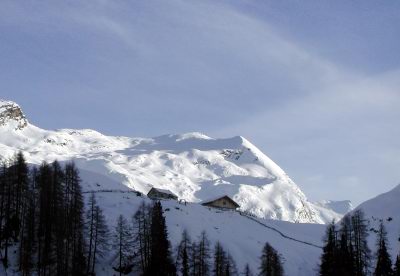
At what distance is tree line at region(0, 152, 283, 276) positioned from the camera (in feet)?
283

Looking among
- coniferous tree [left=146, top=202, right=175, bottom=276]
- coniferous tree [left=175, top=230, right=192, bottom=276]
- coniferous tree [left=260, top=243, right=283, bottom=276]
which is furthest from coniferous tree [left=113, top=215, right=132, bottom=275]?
coniferous tree [left=260, top=243, right=283, bottom=276]

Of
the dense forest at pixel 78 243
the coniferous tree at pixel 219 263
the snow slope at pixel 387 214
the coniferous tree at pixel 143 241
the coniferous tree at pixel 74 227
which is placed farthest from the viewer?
the snow slope at pixel 387 214

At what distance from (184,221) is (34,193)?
32.7m

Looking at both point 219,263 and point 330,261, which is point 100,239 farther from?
point 330,261

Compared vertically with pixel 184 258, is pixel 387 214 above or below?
above

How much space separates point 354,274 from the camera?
96.5 m

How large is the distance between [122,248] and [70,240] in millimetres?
8480

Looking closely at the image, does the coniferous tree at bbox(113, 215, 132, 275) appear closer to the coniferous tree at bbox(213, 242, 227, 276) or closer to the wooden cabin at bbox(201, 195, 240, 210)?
the coniferous tree at bbox(213, 242, 227, 276)

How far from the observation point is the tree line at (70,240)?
86.2 meters

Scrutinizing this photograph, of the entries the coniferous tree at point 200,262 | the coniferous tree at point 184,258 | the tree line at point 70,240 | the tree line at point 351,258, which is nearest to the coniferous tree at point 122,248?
the tree line at point 70,240

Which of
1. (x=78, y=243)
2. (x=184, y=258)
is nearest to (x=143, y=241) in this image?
(x=184, y=258)

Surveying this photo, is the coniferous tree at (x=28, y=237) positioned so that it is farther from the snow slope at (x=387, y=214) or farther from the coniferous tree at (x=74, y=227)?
the snow slope at (x=387, y=214)

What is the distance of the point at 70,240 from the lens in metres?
90.5

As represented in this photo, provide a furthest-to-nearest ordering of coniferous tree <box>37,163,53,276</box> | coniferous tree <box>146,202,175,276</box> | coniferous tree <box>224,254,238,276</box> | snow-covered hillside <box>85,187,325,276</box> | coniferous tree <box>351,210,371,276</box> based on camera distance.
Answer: snow-covered hillside <box>85,187,325,276</box>
coniferous tree <box>351,210,371,276</box>
coniferous tree <box>224,254,238,276</box>
coniferous tree <box>146,202,175,276</box>
coniferous tree <box>37,163,53,276</box>
